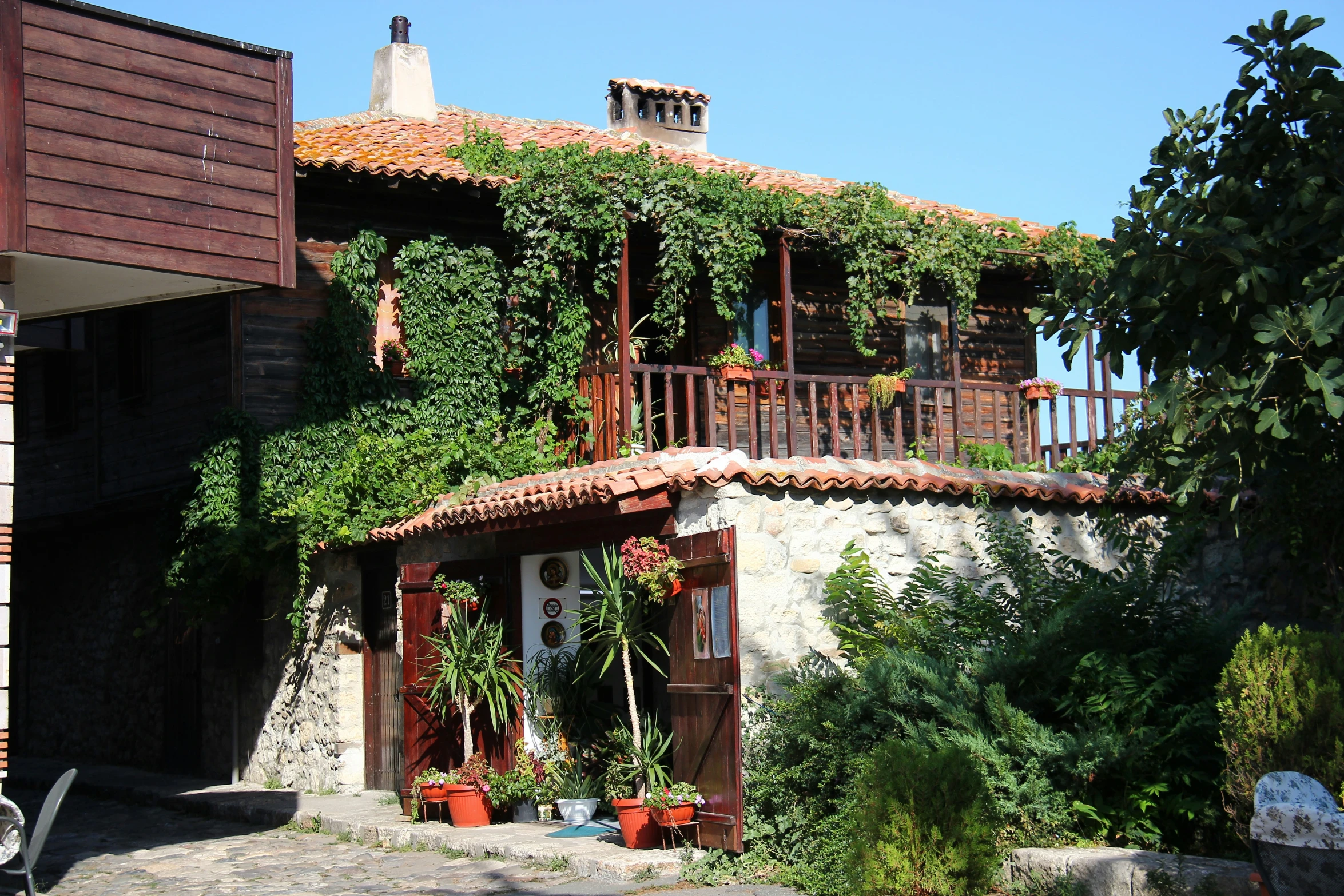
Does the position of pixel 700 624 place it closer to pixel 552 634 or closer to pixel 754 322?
pixel 552 634

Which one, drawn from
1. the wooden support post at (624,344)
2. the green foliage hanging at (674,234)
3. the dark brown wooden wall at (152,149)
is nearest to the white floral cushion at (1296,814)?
the wooden support post at (624,344)

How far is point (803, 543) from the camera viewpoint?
336 inches

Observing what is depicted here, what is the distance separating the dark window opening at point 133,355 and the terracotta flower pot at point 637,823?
8405 millimetres

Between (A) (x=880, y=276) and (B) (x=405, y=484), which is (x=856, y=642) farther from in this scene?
(A) (x=880, y=276)

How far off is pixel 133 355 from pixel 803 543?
9.12 metres

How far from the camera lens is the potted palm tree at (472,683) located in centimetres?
988

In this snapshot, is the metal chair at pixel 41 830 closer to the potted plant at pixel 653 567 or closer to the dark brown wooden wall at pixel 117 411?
the potted plant at pixel 653 567

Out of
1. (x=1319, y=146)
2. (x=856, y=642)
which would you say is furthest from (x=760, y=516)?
(x=1319, y=146)

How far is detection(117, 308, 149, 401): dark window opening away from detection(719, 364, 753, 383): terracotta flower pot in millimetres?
6496

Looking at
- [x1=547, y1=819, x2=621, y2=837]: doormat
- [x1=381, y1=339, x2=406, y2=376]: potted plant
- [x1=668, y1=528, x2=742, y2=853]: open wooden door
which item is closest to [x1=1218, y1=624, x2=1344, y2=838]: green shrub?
[x1=668, y1=528, x2=742, y2=853]: open wooden door

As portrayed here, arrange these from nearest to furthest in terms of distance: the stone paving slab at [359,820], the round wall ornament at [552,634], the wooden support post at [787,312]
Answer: the stone paving slab at [359,820] → the round wall ornament at [552,634] → the wooden support post at [787,312]

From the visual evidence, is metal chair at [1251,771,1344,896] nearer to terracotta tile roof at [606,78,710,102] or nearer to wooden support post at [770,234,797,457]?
wooden support post at [770,234,797,457]

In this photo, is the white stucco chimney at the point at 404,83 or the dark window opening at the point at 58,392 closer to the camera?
the dark window opening at the point at 58,392

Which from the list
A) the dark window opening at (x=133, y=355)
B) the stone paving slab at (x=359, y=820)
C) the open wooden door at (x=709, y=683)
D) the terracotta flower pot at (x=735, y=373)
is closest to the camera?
the open wooden door at (x=709, y=683)
